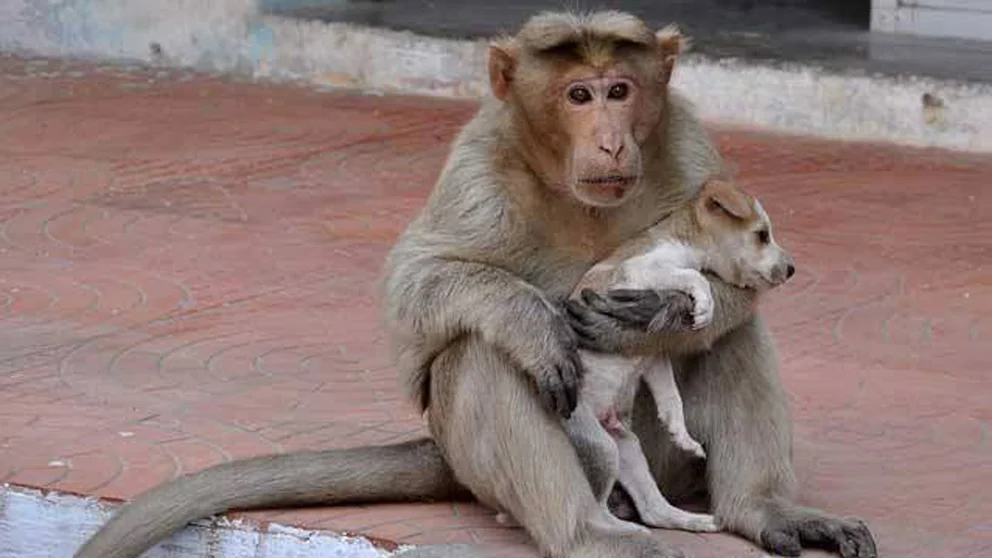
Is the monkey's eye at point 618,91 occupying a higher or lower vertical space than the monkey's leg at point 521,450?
higher

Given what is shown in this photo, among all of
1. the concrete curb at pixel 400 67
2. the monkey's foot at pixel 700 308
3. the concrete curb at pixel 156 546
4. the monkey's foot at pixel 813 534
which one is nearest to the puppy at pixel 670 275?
the monkey's foot at pixel 700 308

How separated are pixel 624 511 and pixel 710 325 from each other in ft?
1.65

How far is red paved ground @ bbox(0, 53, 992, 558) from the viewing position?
5.61 m

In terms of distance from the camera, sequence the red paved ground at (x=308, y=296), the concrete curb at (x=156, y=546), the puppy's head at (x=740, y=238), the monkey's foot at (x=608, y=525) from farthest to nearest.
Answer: the red paved ground at (x=308, y=296) → the concrete curb at (x=156, y=546) → the puppy's head at (x=740, y=238) → the monkey's foot at (x=608, y=525)

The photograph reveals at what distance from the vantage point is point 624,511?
196 inches

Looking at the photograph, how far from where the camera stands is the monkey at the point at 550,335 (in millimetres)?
4594

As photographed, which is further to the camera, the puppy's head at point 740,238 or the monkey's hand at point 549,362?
the puppy's head at point 740,238

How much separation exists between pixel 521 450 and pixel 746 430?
0.59 meters

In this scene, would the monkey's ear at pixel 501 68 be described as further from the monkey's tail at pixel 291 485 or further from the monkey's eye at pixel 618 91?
the monkey's tail at pixel 291 485

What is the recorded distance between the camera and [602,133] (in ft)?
14.9

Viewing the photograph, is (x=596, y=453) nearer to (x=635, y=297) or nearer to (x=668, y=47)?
(x=635, y=297)

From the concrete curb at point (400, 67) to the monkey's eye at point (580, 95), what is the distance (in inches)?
214

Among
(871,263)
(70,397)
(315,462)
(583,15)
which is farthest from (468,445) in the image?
(871,263)

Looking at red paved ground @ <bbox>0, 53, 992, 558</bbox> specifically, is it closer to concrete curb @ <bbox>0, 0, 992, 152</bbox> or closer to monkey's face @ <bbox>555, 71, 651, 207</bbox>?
concrete curb @ <bbox>0, 0, 992, 152</bbox>
